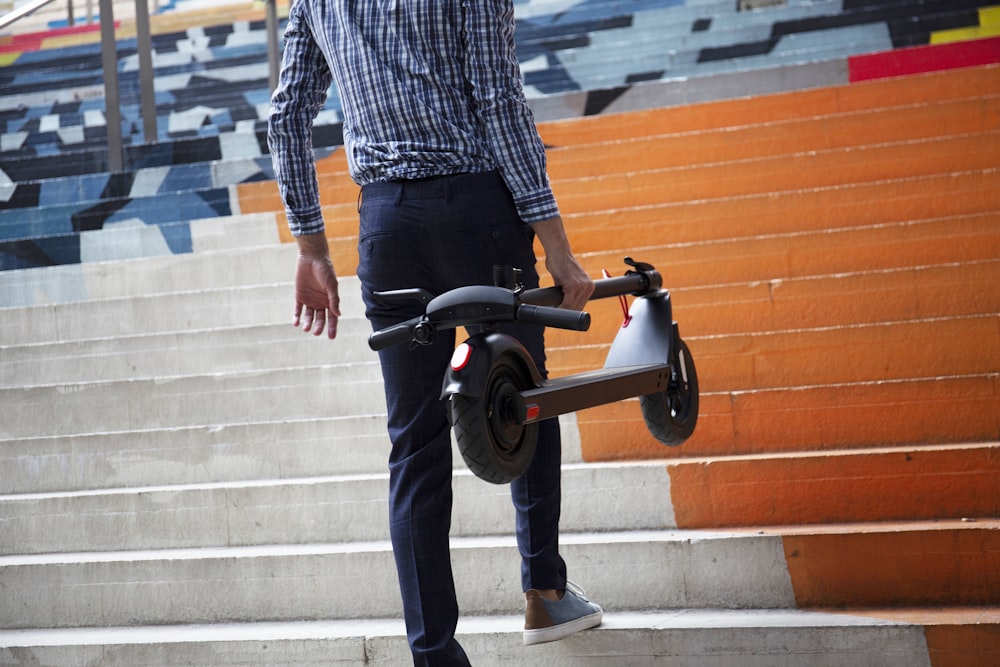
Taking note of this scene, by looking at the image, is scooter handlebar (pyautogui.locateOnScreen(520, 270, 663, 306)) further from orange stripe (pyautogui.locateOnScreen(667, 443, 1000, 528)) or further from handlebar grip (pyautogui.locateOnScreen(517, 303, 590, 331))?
orange stripe (pyautogui.locateOnScreen(667, 443, 1000, 528))

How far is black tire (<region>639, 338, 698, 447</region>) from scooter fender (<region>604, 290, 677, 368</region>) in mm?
62

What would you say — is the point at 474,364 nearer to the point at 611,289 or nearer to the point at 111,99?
the point at 611,289

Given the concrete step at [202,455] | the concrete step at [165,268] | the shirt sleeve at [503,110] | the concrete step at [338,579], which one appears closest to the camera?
the shirt sleeve at [503,110]

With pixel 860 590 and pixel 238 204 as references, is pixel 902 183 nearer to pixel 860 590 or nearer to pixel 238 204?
pixel 860 590

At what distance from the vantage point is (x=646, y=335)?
2371 millimetres

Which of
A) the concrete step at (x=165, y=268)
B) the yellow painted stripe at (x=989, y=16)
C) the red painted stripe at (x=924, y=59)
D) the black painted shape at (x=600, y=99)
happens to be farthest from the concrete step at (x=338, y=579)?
the yellow painted stripe at (x=989, y=16)

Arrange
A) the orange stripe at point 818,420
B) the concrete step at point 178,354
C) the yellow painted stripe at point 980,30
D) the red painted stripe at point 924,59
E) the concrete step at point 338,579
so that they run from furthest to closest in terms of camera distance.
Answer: the yellow painted stripe at point 980,30 → the red painted stripe at point 924,59 → the concrete step at point 178,354 → the orange stripe at point 818,420 → the concrete step at point 338,579

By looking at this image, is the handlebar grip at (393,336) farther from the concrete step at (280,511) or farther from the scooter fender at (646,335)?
the concrete step at (280,511)

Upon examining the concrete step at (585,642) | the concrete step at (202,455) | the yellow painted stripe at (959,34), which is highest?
the yellow painted stripe at (959,34)

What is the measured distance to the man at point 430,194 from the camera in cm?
192

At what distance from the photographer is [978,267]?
320cm

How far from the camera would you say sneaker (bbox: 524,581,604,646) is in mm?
2266

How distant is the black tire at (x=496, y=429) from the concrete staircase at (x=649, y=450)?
0.74 meters

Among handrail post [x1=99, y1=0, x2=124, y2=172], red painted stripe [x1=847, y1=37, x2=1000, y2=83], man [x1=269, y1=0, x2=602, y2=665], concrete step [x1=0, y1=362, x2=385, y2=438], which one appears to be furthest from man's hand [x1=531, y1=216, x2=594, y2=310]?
handrail post [x1=99, y1=0, x2=124, y2=172]
